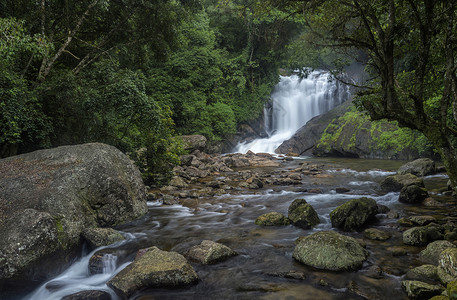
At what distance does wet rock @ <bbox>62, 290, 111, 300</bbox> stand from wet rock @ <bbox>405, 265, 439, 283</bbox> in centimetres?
484

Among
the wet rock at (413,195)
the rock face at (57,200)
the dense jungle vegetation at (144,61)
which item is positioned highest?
the dense jungle vegetation at (144,61)

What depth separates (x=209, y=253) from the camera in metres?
5.39

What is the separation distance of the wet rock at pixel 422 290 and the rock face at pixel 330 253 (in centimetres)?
92

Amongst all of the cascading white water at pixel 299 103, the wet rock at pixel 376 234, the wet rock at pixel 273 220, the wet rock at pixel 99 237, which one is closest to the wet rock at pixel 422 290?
the wet rock at pixel 376 234

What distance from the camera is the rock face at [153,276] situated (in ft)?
14.6

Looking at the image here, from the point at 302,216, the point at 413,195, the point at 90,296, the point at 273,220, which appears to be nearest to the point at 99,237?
the point at 90,296

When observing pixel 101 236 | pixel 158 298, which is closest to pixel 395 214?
pixel 158 298

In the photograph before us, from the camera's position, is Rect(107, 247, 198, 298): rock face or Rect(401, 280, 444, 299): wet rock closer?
Rect(401, 280, 444, 299): wet rock

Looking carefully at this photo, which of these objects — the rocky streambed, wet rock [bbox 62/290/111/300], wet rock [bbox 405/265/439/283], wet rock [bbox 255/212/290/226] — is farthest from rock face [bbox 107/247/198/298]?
wet rock [bbox 405/265/439/283]

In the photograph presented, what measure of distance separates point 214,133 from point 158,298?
23472 millimetres

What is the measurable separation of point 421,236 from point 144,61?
15023 millimetres

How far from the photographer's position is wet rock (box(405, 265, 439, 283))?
4.40m

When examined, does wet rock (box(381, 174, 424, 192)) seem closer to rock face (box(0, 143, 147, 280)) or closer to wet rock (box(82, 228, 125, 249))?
rock face (box(0, 143, 147, 280))

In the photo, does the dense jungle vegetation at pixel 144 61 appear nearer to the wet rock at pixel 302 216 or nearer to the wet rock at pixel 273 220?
the wet rock at pixel 302 216
